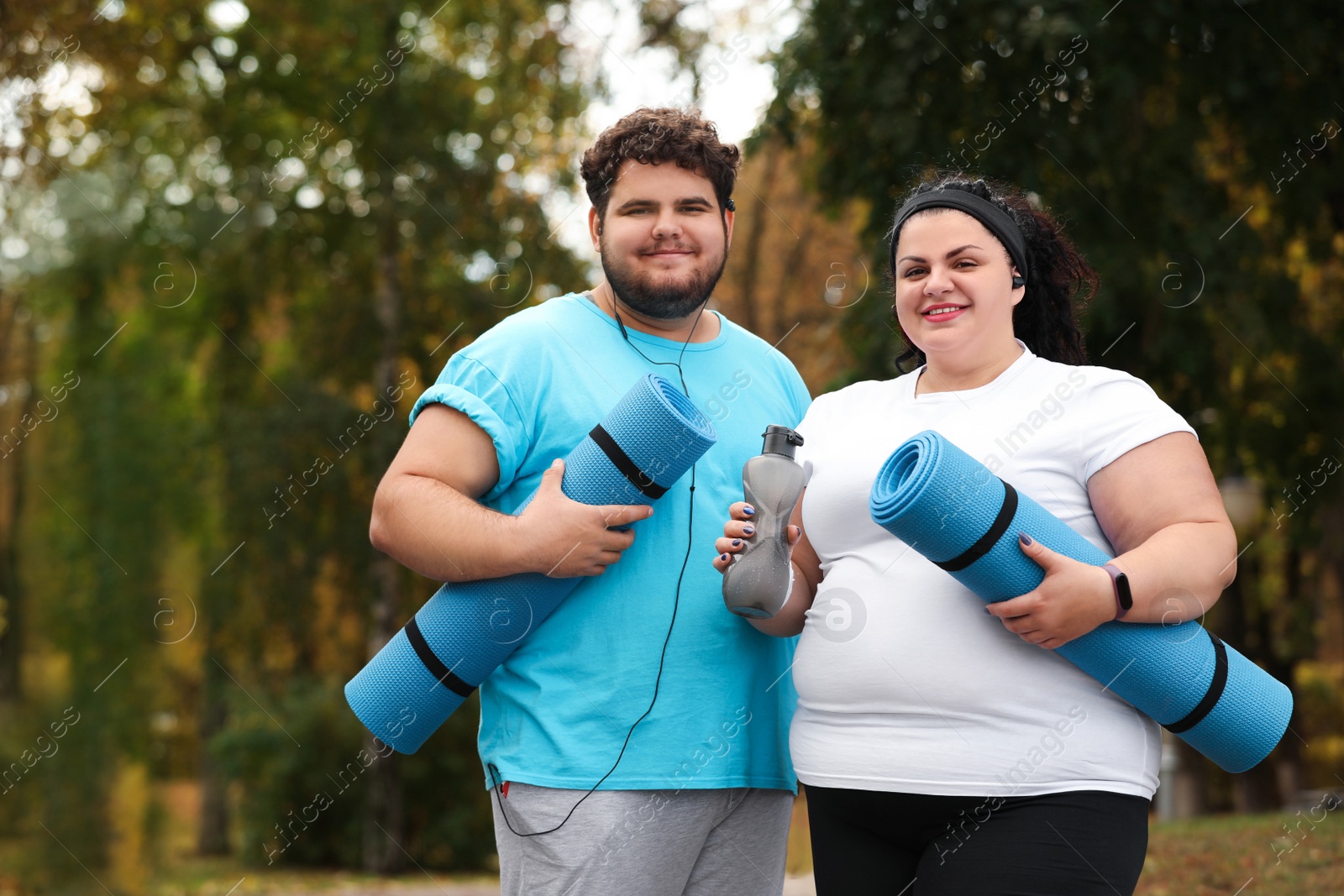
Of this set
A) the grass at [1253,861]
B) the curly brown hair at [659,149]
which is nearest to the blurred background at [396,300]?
the grass at [1253,861]

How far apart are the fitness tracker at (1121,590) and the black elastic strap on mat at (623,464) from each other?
33.2 inches

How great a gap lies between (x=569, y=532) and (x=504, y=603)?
0.22 meters

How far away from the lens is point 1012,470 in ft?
7.09

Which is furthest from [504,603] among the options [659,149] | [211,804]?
[211,804]

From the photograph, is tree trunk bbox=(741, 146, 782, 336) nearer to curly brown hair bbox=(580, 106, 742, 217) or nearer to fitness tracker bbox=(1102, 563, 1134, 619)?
curly brown hair bbox=(580, 106, 742, 217)

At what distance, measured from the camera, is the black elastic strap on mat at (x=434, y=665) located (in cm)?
246

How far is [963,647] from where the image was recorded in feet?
6.93

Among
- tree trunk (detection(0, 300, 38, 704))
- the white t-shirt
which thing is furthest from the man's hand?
tree trunk (detection(0, 300, 38, 704))

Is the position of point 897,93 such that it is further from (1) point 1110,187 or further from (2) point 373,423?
(2) point 373,423

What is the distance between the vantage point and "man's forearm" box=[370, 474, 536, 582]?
2.31m

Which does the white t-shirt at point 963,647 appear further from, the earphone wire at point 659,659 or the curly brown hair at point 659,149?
the curly brown hair at point 659,149

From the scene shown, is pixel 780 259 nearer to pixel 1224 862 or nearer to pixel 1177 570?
pixel 1224 862

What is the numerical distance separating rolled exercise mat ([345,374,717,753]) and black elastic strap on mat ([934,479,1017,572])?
1.83ft

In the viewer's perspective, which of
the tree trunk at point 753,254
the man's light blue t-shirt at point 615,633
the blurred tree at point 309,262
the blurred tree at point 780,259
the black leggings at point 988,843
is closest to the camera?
the black leggings at point 988,843
